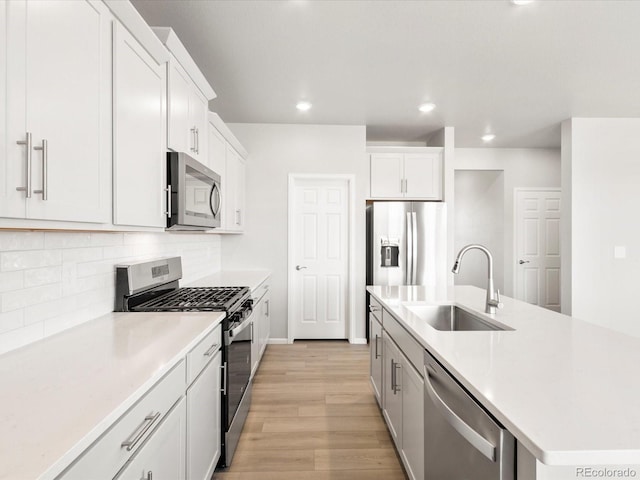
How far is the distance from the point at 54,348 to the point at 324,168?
11.7 feet

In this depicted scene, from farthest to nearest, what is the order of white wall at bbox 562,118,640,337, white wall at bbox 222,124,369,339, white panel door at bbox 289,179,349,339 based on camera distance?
white panel door at bbox 289,179,349,339
white wall at bbox 222,124,369,339
white wall at bbox 562,118,640,337

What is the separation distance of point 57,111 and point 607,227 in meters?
5.37

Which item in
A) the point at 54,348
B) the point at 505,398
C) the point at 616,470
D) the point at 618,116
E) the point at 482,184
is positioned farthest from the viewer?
the point at 482,184

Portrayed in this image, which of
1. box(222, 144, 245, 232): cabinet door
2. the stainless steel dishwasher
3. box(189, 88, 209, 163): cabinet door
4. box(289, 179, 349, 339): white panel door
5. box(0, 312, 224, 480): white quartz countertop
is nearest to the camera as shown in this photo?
box(0, 312, 224, 480): white quartz countertop

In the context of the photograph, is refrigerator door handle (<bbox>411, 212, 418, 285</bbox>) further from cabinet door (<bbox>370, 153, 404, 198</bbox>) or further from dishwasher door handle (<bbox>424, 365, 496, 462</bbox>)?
dishwasher door handle (<bbox>424, 365, 496, 462</bbox>)

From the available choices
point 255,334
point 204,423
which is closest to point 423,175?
point 255,334

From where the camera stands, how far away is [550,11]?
2.26 meters

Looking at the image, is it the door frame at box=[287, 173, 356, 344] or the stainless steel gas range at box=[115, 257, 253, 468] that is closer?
the stainless steel gas range at box=[115, 257, 253, 468]

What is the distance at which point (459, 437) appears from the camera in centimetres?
115

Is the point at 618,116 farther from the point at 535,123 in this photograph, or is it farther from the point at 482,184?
the point at 482,184

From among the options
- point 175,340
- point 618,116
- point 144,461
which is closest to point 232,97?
point 175,340

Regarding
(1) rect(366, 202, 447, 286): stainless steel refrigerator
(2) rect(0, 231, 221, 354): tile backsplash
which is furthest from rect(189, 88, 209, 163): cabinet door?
(1) rect(366, 202, 447, 286): stainless steel refrigerator

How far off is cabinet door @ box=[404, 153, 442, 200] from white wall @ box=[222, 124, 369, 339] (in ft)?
2.02

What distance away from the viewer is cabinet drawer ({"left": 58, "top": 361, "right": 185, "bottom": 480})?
80cm
